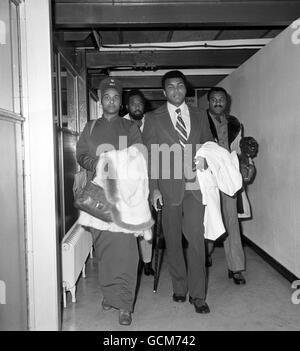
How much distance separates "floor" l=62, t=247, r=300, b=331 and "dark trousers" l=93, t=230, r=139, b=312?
175mm

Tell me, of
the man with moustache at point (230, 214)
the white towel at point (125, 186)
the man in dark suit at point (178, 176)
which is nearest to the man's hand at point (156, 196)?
the man in dark suit at point (178, 176)

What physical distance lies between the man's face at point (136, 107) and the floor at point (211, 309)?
62.7 inches

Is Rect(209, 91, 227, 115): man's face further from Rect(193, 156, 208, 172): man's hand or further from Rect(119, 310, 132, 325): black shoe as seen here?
Rect(119, 310, 132, 325): black shoe

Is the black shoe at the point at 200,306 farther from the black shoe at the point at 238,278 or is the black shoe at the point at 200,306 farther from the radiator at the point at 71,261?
the radiator at the point at 71,261

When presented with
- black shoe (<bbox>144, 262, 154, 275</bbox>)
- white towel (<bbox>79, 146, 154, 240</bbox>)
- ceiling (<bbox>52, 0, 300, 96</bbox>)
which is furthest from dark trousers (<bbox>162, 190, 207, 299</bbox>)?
ceiling (<bbox>52, 0, 300, 96</bbox>)

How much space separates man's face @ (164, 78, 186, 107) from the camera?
9.74 ft

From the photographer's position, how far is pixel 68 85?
13.8ft

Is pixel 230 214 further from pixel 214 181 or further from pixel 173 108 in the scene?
pixel 173 108

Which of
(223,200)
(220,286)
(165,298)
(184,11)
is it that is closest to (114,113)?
(184,11)

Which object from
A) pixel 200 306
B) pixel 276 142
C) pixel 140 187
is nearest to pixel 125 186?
pixel 140 187

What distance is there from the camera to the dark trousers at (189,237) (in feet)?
9.59
